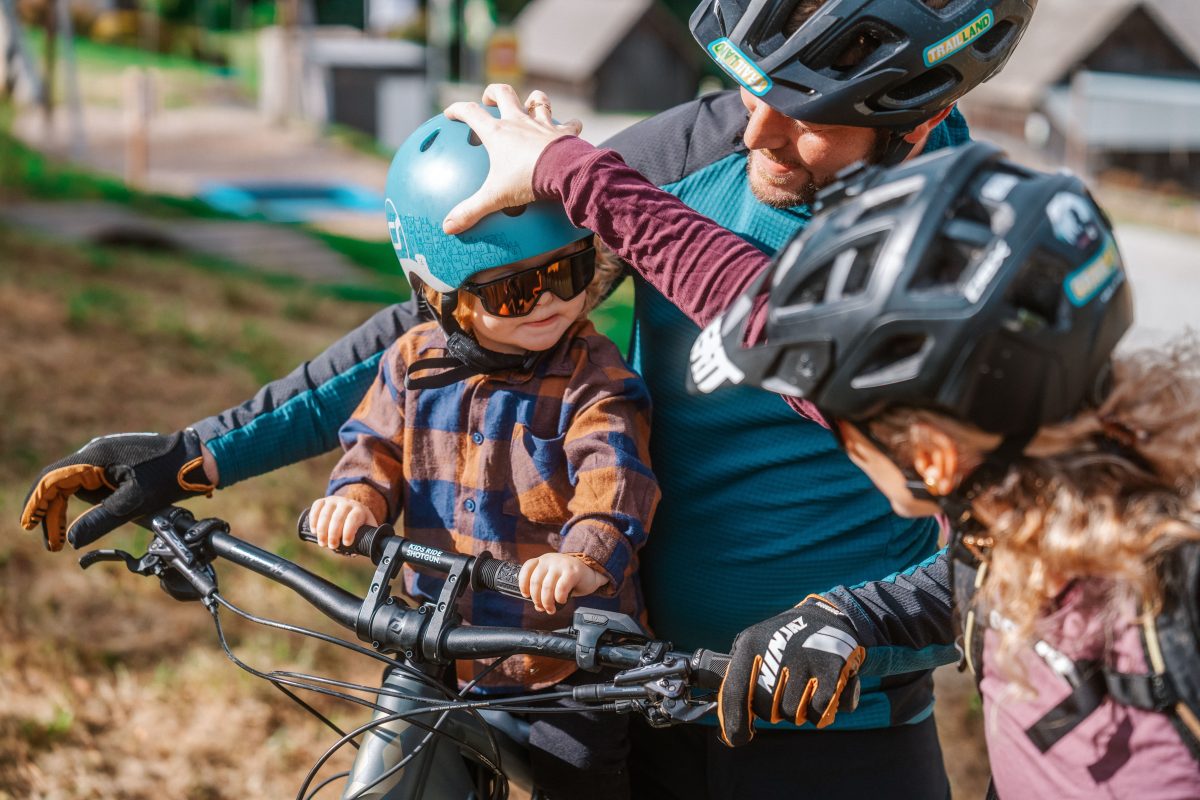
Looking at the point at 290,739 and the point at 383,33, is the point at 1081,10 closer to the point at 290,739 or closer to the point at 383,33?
the point at 383,33

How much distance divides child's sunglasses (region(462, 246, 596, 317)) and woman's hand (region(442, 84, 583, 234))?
0.13 m

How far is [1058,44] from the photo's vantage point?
3394 centimetres

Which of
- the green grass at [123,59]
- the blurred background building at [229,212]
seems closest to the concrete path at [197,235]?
the blurred background building at [229,212]

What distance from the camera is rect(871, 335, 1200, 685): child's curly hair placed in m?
1.72

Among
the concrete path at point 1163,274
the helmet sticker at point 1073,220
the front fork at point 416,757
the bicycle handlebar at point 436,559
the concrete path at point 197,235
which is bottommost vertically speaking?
the concrete path at point 1163,274

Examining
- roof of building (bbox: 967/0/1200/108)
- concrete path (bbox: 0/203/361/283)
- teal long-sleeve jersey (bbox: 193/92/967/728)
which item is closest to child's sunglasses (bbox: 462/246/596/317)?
teal long-sleeve jersey (bbox: 193/92/967/728)

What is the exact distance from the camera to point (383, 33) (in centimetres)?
4684

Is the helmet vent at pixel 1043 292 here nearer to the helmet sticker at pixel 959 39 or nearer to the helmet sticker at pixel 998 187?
the helmet sticker at pixel 998 187

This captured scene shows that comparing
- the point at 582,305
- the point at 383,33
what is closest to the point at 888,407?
the point at 582,305

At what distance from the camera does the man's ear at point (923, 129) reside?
8.39ft

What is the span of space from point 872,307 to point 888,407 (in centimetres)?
17

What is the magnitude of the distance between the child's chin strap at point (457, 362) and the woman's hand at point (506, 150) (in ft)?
0.73

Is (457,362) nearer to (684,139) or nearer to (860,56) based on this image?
(684,139)

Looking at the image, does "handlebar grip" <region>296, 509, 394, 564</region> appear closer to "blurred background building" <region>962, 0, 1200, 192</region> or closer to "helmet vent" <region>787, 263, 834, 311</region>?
"helmet vent" <region>787, 263, 834, 311</region>
